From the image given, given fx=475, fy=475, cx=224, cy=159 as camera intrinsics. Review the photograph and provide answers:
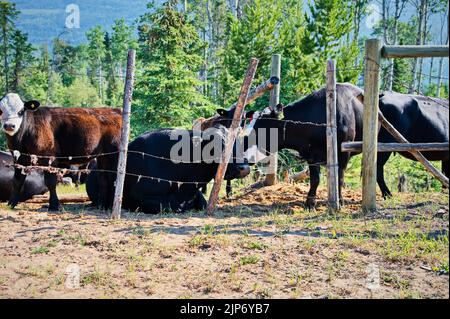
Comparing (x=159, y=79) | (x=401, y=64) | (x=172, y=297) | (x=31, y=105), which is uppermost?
(x=401, y=64)

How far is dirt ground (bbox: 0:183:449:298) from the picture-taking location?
467 centimetres

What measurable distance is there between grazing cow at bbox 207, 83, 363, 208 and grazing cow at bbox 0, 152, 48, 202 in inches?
179

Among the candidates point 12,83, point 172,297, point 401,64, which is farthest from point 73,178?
point 401,64

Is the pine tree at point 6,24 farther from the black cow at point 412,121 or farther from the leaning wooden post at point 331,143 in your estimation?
the leaning wooden post at point 331,143

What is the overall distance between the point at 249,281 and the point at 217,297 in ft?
1.57

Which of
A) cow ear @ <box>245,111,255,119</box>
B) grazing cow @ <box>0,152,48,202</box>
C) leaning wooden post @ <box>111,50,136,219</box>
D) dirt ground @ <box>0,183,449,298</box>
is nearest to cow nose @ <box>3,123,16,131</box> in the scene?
dirt ground @ <box>0,183,449,298</box>

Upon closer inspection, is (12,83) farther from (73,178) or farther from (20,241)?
(20,241)

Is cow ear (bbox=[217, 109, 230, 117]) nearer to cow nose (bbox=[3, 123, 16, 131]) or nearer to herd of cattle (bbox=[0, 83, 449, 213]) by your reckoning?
herd of cattle (bbox=[0, 83, 449, 213])

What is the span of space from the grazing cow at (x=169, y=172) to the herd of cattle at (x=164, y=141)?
0.06ft

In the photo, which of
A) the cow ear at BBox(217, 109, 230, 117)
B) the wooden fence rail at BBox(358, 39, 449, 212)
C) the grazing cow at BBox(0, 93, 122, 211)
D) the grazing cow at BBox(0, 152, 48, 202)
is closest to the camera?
the wooden fence rail at BBox(358, 39, 449, 212)

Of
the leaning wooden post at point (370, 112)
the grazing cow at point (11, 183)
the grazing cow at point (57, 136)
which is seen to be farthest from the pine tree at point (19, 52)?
the leaning wooden post at point (370, 112)

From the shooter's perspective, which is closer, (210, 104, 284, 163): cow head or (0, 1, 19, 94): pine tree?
(210, 104, 284, 163): cow head

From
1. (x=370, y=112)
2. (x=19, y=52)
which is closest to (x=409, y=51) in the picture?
(x=370, y=112)

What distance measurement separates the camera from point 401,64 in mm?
32531
